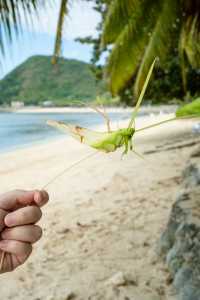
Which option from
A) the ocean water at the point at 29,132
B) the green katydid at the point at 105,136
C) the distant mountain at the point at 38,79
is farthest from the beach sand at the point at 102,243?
the distant mountain at the point at 38,79

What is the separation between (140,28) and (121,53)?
574 mm

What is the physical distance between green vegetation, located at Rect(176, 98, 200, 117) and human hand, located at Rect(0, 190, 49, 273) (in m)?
0.44

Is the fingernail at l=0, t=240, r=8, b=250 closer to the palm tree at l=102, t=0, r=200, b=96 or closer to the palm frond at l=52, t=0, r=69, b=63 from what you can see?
the palm frond at l=52, t=0, r=69, b=63

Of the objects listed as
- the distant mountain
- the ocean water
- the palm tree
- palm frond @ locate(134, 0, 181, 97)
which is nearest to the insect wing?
the ocean water

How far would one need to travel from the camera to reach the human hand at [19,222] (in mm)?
764

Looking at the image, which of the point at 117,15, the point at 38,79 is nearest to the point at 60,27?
the point at 117,15

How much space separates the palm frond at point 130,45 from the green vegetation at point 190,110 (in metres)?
6.50

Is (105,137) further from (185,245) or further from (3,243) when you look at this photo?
(185,245)

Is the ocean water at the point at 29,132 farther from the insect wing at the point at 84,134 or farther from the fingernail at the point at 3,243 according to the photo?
the fingernail at the point at 3,243

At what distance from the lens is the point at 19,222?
0.78 m

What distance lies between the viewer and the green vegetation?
345 millimetres

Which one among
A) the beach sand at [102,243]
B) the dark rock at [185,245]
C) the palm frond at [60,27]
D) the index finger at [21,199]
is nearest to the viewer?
the index finger at [21,199]

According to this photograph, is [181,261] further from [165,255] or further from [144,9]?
[144,9]

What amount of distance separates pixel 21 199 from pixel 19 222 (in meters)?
0.05
